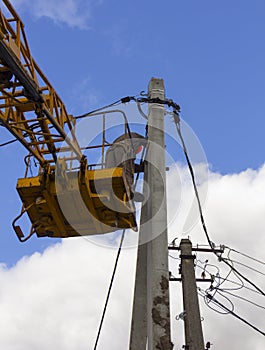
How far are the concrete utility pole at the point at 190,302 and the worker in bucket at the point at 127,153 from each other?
266cm

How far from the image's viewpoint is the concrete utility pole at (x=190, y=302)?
10.0 m

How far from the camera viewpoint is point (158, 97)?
9242 millimetres

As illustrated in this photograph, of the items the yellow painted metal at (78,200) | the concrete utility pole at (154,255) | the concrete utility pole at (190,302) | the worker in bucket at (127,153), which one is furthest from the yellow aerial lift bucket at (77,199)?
the concrete utility pole at (190,302)

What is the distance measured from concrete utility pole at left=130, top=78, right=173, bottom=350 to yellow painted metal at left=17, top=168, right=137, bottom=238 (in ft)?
1.64

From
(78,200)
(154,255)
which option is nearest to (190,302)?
(78,200)

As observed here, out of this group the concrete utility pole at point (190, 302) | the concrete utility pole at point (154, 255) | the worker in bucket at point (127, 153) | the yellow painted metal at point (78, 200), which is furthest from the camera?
the concrete utility pole at point (190, 302)

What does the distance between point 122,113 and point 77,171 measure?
183 cm

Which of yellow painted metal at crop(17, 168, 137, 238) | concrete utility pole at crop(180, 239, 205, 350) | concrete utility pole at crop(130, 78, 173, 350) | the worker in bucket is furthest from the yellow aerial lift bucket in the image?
concrete utility pole at crop(180, 239, 205, 350)

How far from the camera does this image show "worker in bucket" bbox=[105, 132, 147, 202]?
9.41 m

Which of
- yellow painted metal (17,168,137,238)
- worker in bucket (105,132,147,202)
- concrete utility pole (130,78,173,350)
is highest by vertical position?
worker in bucket (105,132,147,202)

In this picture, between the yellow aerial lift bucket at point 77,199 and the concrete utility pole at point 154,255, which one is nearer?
the concrete utility pole at point 154,255

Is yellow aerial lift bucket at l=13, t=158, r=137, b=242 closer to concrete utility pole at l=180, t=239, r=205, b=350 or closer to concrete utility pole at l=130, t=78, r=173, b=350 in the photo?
concrete utility pole at l=130, t=78, r=173, b=350

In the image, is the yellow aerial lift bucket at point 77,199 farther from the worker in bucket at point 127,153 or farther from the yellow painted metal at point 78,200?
the worker in bucket at point 127,153

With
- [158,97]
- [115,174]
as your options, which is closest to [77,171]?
[115,174]
